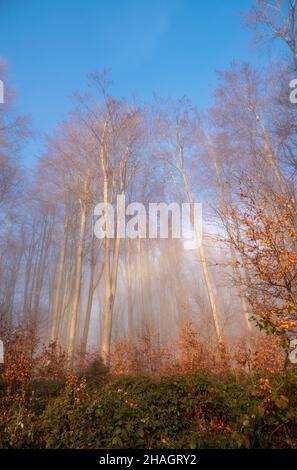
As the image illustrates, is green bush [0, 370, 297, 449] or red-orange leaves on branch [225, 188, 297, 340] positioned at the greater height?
red-orange leaves on branch [225, 188, 297, 340]

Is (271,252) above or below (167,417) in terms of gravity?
above

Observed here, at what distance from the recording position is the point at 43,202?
65.5 feet

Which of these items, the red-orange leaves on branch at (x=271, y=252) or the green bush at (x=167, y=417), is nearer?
the green bush at (x=167, y=417)

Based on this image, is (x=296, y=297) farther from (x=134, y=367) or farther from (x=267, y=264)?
(x=134, y=367)

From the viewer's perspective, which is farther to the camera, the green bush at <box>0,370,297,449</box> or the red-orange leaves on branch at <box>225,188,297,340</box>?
the red-orange leaves on branch at <box>225,188,297,340</box>

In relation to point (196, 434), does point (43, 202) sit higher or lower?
higher

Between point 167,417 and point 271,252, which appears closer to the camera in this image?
point 167,417

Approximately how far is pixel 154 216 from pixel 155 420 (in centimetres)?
1661

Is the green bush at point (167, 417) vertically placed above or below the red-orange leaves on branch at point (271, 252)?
below
